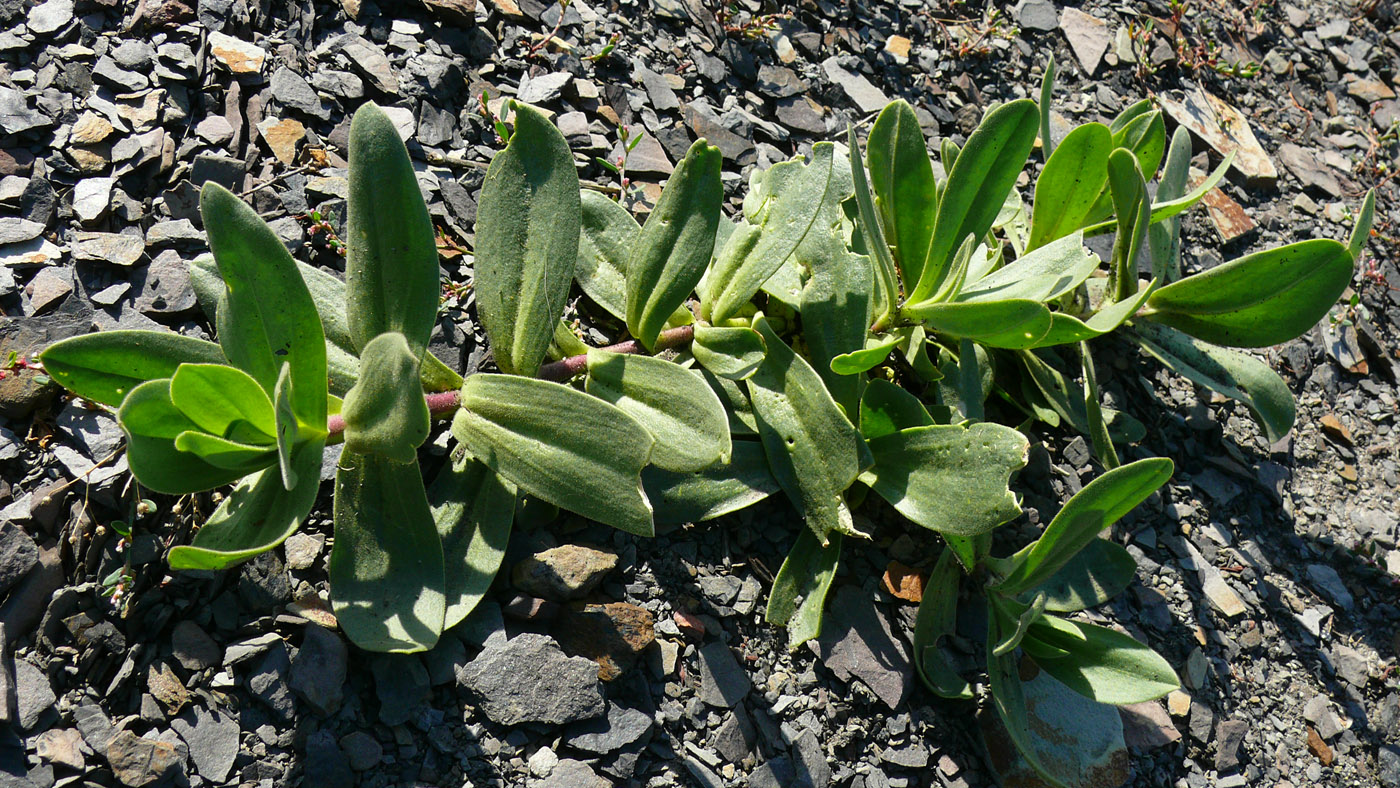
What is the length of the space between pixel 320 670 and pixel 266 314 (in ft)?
2.38

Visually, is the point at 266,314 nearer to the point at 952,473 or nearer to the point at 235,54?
the point at 235,54

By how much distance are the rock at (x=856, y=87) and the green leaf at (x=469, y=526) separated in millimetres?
1997

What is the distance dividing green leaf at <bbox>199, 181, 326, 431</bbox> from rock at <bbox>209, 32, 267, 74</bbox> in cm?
96

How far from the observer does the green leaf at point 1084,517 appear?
218 centimetres

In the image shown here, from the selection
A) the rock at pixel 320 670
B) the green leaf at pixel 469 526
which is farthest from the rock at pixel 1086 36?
the rock at pixel 320 670

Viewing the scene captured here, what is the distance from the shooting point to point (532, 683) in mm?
1993

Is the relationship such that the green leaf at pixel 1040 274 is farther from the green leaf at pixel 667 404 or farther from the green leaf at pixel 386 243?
the green leaf at pixel 386 243

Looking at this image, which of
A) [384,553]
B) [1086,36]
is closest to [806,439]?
[384,553]

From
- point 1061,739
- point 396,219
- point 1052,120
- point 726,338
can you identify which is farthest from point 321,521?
point 1052,120

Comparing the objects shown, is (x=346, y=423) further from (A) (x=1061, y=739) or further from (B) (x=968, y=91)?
(B) (x=968, y=91)

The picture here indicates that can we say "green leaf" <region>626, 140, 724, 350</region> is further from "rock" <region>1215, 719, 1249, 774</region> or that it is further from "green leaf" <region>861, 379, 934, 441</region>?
"rock" <region>1215, 719, 1249, 774</region>

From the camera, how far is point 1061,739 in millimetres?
2324

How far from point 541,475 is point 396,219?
→ 2.05ft

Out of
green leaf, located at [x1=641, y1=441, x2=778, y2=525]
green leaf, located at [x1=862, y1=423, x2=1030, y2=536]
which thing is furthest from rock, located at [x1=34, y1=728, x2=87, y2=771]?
green leaf, located at [x1=862, y1=423, x2=1030, y2=536]
